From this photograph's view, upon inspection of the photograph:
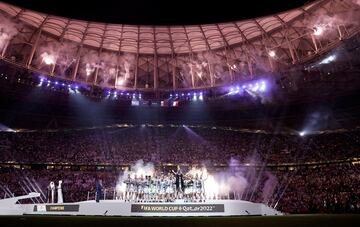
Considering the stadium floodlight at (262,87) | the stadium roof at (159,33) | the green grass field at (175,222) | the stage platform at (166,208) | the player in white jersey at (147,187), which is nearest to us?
the green grass field at (175,222)

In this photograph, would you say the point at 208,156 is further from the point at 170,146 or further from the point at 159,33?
the point at 159,33

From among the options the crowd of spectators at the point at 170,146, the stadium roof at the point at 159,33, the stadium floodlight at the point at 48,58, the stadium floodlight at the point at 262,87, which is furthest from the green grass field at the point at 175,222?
the stadium floodlight at the point at 48,58

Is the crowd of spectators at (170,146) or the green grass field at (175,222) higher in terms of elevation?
the crowd of spectators at (170,146)

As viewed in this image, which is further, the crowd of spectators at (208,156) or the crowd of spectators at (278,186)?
the crowd of spectators at (208,156)

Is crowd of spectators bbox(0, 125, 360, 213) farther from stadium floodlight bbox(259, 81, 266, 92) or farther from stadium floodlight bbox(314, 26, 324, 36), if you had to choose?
stadium floodlight bbox(314, 26, 324, 36)

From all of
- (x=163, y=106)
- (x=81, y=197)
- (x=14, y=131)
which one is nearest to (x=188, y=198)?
(x=81, y=197)

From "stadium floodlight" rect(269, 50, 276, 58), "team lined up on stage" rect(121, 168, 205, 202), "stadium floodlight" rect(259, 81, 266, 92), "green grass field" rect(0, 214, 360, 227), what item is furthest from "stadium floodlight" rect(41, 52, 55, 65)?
"green grass field" rect(0, 214, 360, 227)

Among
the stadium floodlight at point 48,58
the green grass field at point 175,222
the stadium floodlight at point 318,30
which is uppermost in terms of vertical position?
the stadium floodlight at point 48,58

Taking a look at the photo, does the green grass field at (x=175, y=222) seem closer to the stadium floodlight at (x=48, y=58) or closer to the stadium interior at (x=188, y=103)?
the stadium interior at (x=188, y=103)

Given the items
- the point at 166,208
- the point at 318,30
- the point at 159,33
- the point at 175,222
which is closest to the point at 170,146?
the point at 159,33

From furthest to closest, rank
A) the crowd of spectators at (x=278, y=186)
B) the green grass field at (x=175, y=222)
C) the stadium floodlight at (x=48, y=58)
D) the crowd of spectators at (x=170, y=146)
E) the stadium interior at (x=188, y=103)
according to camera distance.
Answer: the crowd of spectators at (x=170, y=146) < the stadium floodlight at (x=48, y=58) < the stadium interior at (x=188, y=103) < the crowd of spectators at (x=278, y=186) < the green grass field at (x=175, y=222)

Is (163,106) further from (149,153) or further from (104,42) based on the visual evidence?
(104,42)

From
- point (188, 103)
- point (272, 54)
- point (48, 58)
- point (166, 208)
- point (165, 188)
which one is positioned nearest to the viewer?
point (166, 208)

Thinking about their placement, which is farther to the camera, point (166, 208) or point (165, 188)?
point (165, 188)
